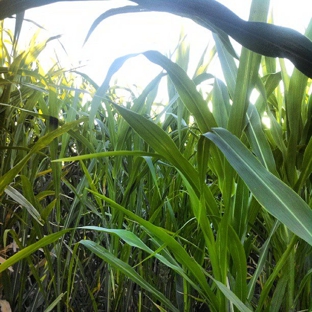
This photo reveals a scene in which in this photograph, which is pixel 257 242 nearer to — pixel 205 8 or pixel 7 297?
pixel 7 297

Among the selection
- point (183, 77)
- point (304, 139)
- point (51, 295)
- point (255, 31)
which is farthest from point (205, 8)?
point (51, 295)

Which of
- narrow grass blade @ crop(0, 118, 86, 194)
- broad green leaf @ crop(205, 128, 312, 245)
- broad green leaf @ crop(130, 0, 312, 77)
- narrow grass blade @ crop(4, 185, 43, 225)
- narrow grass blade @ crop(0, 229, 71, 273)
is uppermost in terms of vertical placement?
broad green leaf @ crop(130, 0, 312, 77)

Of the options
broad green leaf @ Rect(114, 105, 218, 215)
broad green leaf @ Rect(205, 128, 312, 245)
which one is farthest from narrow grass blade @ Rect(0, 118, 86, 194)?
broad green leaf @ Rect(205, 128, 312, 245)

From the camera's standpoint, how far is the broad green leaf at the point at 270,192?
24 cm

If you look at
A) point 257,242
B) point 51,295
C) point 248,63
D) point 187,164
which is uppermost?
point 248,63

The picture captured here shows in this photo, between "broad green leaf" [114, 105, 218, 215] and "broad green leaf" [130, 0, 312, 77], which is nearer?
"broad green leaf" [130, 0, 312, 77]

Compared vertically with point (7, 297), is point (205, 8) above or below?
above

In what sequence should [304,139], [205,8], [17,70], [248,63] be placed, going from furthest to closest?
[17,70]
[304,139]
[248,63]
[205,8]

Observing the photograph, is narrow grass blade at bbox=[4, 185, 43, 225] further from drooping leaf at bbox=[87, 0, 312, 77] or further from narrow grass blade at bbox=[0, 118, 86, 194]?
drooping leaf at bbox=[87, 0, 312, 77]

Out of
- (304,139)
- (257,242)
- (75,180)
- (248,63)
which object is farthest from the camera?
(75,180)

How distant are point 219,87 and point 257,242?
41 centimetres

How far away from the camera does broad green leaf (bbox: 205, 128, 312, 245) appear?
0.77 ft

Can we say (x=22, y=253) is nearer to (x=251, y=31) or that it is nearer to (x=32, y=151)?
(x=32, y=151)

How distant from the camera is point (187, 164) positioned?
0.35 metres
